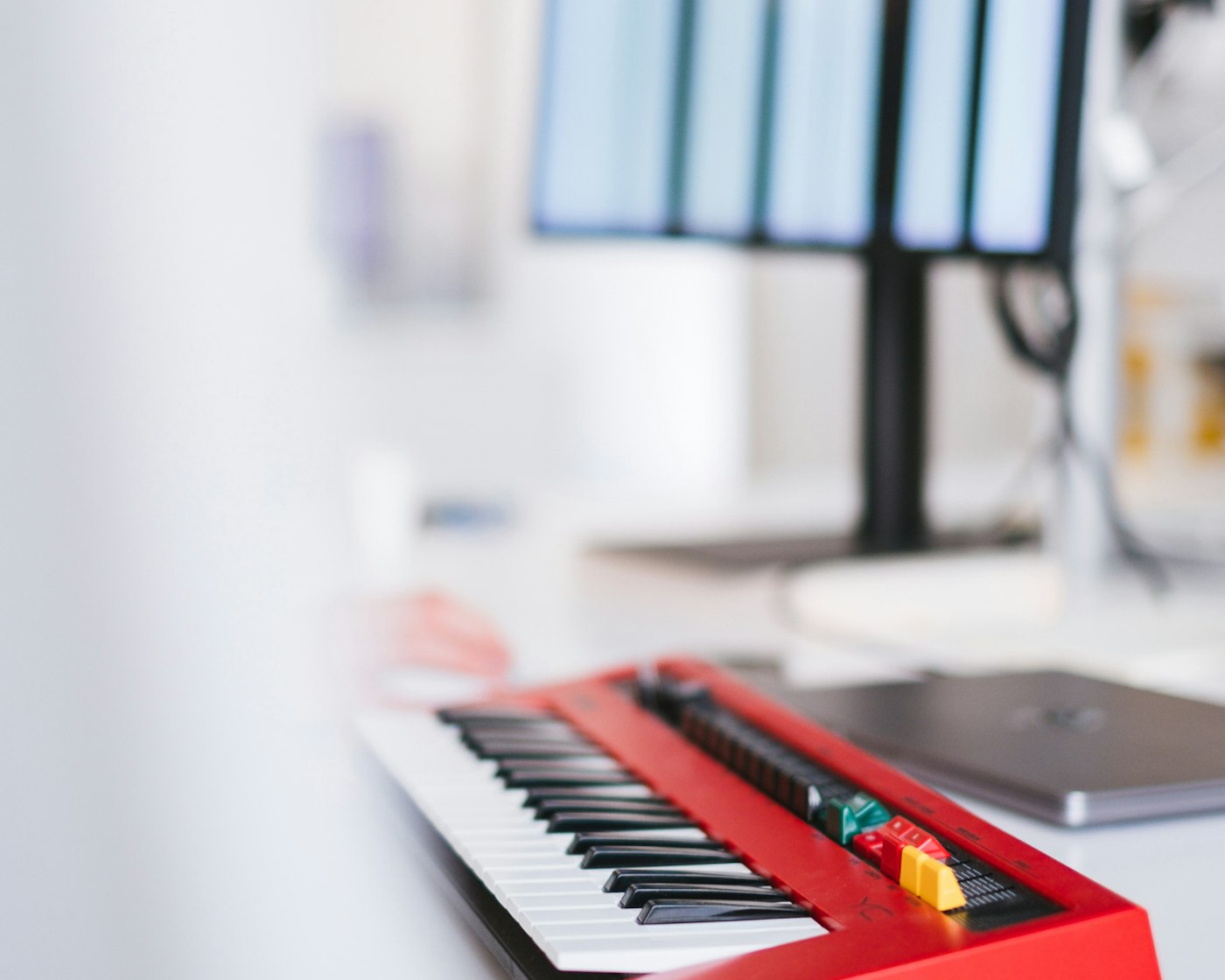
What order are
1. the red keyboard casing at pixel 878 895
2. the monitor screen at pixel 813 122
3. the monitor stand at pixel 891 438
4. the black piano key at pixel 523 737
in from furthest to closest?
the monitor stand at pixel 891 438 → the monitor screen at pixel 813 122 → the black piano key at pixel 523 737 → the red keyboard casing at pixel 878 895

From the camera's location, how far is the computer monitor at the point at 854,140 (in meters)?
0.90

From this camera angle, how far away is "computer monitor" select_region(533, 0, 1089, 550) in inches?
35.6

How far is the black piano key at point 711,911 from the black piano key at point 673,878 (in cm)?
1

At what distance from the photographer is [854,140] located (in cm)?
97

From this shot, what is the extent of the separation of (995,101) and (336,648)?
0.65 metres

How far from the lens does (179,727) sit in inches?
10.6

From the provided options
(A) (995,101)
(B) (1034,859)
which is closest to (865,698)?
(B) (1034,859)

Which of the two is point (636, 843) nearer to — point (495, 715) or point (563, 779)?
point (563, 779)

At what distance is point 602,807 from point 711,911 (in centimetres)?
10

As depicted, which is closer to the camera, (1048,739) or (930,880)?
(930,880)

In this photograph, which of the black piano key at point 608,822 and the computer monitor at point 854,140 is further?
the computer monitor at point 854,140

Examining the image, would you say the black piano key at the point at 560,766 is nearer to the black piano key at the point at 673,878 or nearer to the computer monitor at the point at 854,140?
the black piano key at the point at 673,878

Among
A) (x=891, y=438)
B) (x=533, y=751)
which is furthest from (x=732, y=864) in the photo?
(x=891, y=438)

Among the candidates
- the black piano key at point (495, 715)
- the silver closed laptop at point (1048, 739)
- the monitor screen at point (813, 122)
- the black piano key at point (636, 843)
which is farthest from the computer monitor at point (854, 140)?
the black piano key at point (636, 843)
